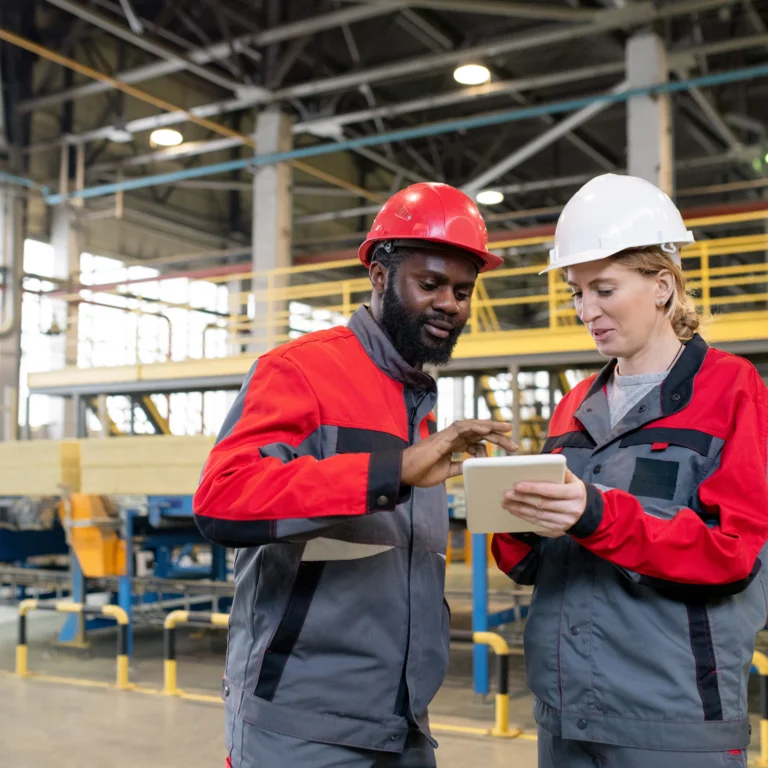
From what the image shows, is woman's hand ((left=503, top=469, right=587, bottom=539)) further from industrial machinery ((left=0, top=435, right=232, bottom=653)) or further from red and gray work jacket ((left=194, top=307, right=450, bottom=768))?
industrial machinery ((left=0, top=435, right=232, bottom=653))

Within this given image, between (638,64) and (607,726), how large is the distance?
40.9ft

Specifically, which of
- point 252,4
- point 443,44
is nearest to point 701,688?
point 443,44

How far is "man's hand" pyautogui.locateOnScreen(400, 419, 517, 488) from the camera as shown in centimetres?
191

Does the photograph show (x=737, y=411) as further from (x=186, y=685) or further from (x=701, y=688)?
(x=186, y=685)

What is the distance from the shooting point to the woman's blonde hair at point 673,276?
2.27 meters

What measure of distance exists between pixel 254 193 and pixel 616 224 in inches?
589

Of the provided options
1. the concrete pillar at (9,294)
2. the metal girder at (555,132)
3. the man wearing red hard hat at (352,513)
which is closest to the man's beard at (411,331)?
the man wearing red hard hat at (352,513)

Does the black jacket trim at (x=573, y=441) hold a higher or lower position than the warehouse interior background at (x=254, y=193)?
lower

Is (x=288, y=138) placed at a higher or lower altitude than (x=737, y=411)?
higher

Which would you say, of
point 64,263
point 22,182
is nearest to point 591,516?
point 22,182

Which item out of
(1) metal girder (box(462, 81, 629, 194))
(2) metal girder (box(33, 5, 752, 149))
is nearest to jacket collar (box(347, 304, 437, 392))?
(2) metal girder (box(33, 5, 752, 149))

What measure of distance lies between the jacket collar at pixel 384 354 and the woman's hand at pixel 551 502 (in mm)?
547

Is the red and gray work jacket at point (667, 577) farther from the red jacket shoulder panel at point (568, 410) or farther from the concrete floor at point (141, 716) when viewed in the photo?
the concrete floor at point (141, 716)

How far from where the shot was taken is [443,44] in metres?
15.4
